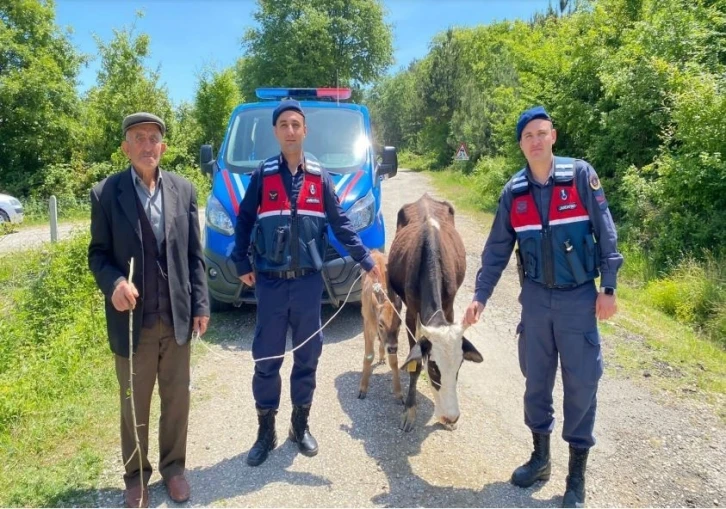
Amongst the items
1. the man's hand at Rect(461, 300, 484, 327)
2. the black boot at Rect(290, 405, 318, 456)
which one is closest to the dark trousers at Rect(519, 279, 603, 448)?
the man's hand at Rect(461, 300, 484, 327)

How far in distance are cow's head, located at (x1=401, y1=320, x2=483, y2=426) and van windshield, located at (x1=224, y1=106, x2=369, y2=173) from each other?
3.46 metres

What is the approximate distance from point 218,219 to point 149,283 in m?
2.87

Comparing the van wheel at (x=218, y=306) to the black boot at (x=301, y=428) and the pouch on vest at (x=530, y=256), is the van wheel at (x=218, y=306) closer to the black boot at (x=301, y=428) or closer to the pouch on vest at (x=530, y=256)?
the black boot at (x=301, y=428)

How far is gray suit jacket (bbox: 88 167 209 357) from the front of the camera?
2.98 m

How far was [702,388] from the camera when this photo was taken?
486 centimetres

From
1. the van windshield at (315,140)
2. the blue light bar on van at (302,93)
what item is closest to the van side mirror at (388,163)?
the van windshield at (315,140)

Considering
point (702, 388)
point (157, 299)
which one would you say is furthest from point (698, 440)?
point (157, 299)

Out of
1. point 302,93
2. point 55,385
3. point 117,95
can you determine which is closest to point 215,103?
point 117,95

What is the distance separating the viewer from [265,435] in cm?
379

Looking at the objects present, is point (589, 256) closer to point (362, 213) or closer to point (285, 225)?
point (285, 225)

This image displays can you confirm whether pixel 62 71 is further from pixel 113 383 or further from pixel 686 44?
pixel 686 44

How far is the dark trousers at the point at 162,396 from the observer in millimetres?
3115

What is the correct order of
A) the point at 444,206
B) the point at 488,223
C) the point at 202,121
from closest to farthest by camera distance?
the point at 444,206, the point at 488,223, the point at 202,121

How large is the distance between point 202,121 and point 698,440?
23455mm
